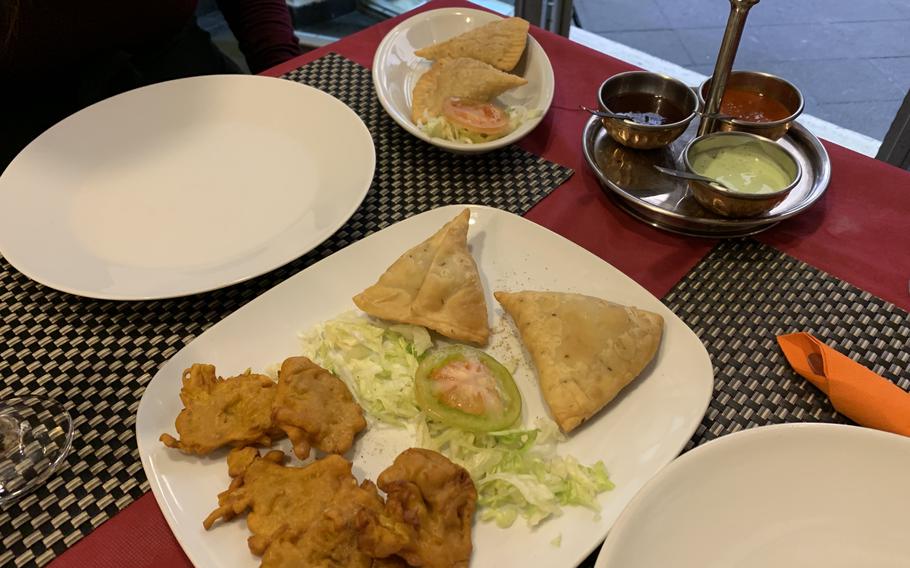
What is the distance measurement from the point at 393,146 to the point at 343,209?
549 millimetres

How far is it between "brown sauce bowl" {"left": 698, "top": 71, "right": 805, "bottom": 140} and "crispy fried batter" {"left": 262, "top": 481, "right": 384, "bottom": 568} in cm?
163

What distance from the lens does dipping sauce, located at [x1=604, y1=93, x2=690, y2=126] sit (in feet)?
6.78

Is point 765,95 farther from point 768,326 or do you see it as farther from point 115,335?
point 115,335

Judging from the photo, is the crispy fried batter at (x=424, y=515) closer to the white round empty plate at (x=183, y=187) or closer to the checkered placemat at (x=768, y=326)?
the checkered placemat at (x=768, y=326)

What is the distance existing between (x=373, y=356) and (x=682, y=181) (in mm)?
1146

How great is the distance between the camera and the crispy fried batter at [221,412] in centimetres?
133

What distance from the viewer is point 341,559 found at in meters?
1.12

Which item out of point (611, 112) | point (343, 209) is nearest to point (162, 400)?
point (343, 209)

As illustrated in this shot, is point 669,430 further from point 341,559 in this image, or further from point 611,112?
point 611,112

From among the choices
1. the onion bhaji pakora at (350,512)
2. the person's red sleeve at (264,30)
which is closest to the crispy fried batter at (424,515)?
the onion bhaji pakora at (350,512)

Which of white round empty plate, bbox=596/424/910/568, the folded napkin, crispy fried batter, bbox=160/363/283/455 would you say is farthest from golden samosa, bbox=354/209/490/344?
the folded napkin

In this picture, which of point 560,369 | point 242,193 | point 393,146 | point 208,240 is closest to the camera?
point 560,369

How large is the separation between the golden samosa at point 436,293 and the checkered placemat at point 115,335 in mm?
302

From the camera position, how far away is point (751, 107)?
2.12 meters
